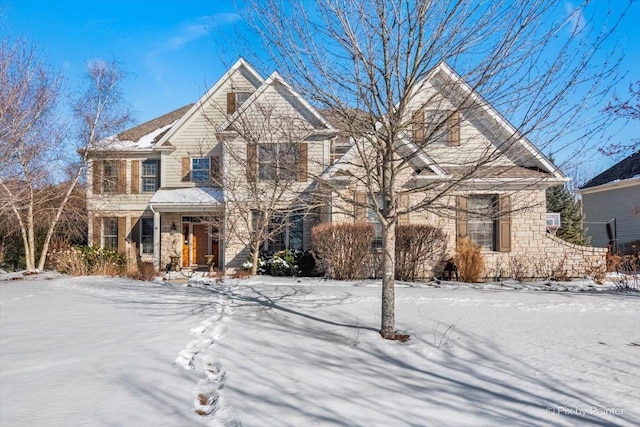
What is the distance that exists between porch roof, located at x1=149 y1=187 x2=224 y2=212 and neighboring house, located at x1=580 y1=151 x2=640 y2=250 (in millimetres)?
15896

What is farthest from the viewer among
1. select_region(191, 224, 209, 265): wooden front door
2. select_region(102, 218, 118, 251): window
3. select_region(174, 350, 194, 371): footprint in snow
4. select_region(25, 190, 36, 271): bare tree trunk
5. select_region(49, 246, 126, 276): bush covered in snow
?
select_region(102, 218, 118, 251): window

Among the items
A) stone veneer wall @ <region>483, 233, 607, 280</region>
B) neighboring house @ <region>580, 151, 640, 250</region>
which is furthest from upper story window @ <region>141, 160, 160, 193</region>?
neighboring house @ <region>580, 151, 640, 250</region>

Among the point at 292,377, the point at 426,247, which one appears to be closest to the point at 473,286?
the point at 426,247

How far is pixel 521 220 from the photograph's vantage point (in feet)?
43.2

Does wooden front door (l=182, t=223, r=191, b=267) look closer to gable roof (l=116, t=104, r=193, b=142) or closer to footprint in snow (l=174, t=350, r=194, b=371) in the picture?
gable roof (l=116, t=104, r=193, b=142)

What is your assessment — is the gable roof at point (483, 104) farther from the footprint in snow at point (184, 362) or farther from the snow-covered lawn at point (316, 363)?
the footprint in snow at point (184, 362)

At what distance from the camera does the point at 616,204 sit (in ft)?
66.5

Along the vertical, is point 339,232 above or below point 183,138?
below

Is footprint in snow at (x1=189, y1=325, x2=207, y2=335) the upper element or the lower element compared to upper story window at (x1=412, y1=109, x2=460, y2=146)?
lower

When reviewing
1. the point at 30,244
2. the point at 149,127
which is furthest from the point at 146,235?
the point at 149,127

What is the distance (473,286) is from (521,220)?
3.95 metres

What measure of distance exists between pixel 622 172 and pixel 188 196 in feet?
66.3

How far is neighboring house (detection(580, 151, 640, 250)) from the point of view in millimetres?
19000

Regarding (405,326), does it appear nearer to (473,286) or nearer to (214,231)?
(473,286)
